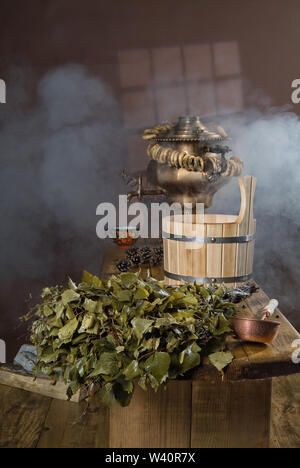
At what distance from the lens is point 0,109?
3.73 meters

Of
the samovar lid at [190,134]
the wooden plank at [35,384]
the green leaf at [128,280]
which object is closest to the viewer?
the green leaf at [128,280]

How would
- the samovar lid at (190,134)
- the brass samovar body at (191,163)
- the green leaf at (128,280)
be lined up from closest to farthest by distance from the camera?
1. the green leaf at (128,280)
2. the brass samovar body at (191,163)
3. the samovar lid at (190,134)

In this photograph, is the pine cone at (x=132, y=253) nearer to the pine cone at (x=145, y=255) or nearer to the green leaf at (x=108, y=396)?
the pine cone at (x=145, y=255)

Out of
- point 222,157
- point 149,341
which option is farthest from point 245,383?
point 222,157

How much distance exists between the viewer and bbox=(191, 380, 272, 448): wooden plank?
1.63 meters

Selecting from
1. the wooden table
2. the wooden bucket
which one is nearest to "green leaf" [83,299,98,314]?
the wooden table

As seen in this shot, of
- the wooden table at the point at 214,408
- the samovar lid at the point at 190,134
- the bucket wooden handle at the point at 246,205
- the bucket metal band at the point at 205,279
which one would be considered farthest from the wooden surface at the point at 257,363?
the samovar lid at the point at 190,134

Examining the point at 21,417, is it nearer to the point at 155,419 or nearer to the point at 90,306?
the point at 155,419

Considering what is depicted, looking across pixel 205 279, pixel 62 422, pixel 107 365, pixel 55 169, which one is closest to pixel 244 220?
pixel 205 279

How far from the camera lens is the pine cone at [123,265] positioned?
108 inches

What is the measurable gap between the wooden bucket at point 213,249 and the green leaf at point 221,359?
2.56 feet

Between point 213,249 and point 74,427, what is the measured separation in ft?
4.45

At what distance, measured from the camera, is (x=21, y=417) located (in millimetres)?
2943

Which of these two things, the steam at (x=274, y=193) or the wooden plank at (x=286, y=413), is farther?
the steam at (x=274, y=193)
